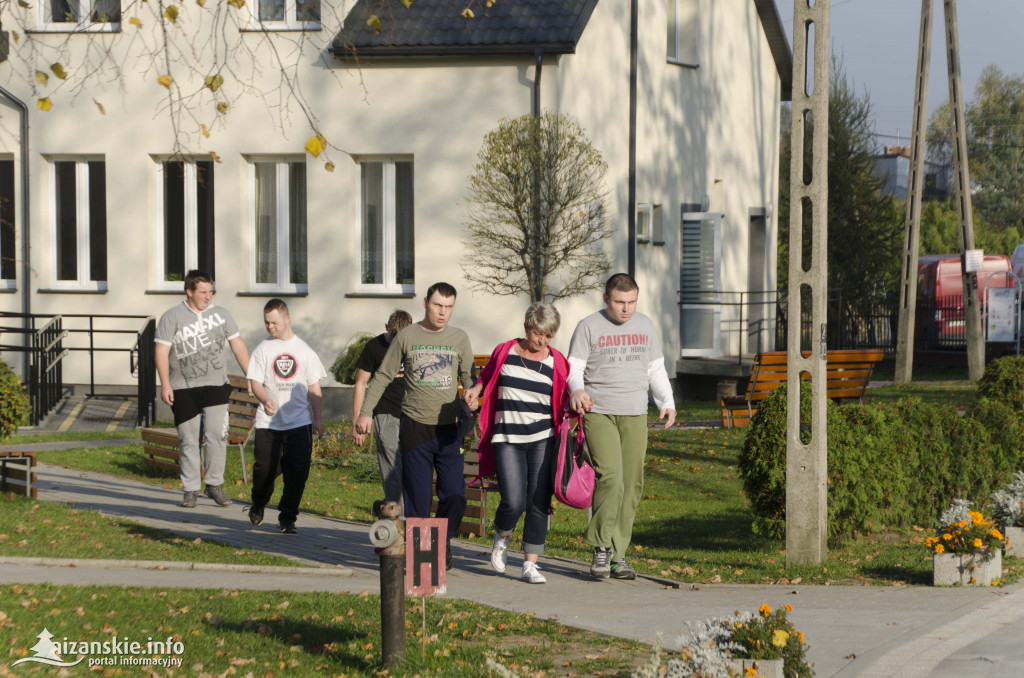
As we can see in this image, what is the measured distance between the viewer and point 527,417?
25.5ft

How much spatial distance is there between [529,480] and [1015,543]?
3.86 meters

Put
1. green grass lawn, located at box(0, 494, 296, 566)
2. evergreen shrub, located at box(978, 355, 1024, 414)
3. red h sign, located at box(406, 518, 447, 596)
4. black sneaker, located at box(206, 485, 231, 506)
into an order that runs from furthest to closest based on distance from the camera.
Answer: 1. evergreen shrub, located at box(978, 355, 1024, 414)
2. black sneaker, located at box(206, 485, 231, 506)
3. green grass lawn, located at box(0, 494, 296, 566)
4. red h sign, located at box(406, 518, 447, 596)

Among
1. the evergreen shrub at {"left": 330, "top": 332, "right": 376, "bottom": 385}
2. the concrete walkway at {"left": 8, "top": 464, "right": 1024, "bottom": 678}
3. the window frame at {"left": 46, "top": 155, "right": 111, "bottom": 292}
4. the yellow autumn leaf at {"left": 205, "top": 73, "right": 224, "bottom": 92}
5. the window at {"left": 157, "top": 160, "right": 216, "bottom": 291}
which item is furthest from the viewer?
the window frame at {"left": 46, "top": 155, "right": 111, "bottom": 292}

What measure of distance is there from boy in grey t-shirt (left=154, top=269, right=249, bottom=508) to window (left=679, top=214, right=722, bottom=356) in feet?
41.4

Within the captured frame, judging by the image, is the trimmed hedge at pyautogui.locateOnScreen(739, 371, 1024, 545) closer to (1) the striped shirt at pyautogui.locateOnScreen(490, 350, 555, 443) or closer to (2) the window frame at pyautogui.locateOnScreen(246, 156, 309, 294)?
(1) the striped shirt at pyautogui.locateOnScreen(490, 350, 555, 443)

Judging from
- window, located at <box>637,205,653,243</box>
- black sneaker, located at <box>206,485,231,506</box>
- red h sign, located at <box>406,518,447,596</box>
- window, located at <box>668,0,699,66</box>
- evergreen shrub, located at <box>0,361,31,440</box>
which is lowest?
black sneaker, located at <box>206,485,231,506</box>

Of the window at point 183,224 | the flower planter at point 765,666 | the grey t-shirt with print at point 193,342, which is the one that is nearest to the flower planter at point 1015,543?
the flower planter at point 765,666

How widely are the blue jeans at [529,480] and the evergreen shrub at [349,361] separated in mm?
9478

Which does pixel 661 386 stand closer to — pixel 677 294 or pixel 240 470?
pixel 240 470

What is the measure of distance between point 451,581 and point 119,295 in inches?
504

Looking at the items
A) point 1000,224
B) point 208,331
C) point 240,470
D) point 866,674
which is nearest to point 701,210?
point 240,470

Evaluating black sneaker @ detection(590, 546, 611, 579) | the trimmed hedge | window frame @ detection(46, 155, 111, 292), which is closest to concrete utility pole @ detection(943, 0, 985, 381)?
the trimmed hedge

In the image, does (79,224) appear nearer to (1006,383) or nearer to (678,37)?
(678,37)

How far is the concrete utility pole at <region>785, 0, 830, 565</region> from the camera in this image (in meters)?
8.19
